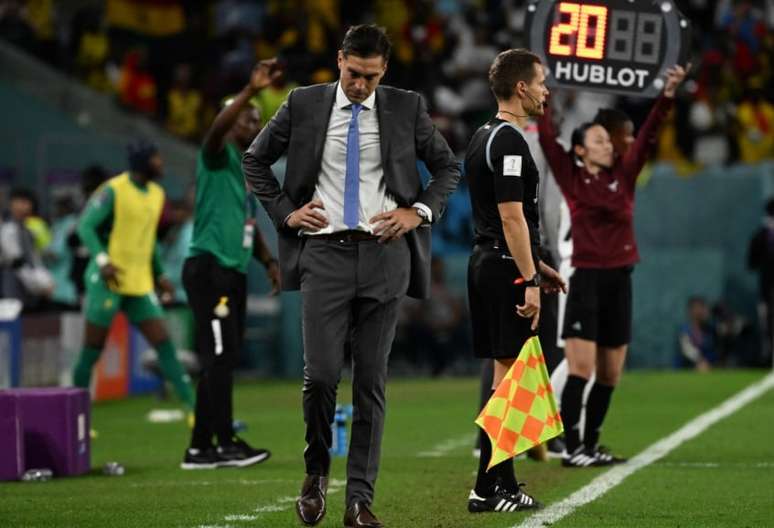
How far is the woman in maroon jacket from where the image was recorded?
35.5 ft

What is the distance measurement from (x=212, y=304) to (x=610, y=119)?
2688 mm

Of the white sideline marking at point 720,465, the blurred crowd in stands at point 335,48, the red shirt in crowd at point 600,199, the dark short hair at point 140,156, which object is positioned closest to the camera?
the white sideline marking at point 720,465

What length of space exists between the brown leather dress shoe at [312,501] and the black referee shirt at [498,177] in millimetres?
1531

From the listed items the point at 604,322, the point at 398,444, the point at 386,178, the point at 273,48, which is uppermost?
the point at 273,48

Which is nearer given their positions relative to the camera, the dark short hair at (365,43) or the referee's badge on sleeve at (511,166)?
the dark short hair at (365,43)

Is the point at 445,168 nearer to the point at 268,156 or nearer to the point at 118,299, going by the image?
the point at 268,156

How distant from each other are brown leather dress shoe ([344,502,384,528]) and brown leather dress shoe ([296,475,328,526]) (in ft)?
0.44

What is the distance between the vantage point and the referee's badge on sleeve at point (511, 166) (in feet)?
27.8

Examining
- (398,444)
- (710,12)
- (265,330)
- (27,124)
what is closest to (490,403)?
(398,444)

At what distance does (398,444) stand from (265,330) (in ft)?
32.1

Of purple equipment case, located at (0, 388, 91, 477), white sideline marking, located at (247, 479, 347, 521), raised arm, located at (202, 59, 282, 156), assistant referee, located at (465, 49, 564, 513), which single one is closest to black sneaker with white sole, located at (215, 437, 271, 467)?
purple equipment case, located at (0, 388, 91, 477)

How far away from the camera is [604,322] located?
11.0 meters

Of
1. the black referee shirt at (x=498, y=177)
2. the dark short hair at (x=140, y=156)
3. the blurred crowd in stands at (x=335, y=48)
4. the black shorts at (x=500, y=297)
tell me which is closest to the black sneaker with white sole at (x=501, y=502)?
the black shorts at (x=500, y=297)

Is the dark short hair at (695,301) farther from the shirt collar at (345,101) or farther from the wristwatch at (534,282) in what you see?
the shirt collar at (345,101)
